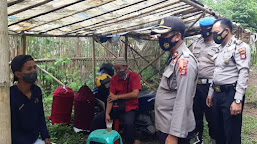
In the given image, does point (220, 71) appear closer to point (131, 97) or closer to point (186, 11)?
point (131, 97)

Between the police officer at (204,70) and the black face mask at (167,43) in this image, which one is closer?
the black face mask at (167,43)

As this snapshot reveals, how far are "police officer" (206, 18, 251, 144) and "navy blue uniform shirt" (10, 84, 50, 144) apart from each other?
2.31m

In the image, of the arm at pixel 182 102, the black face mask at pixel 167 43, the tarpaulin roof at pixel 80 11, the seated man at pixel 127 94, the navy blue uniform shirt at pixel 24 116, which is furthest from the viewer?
the seated man at pixel 127 94

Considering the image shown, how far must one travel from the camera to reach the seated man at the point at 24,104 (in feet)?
8.00

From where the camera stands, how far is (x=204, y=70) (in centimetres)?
376

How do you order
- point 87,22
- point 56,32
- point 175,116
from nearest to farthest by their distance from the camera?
point 175,116 → point 87,22 → point 56,32

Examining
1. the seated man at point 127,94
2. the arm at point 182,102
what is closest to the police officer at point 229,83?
the arm at point 182,102

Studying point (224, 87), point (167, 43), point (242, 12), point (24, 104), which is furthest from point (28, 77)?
point (242, 12)

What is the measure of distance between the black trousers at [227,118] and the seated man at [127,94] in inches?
53.9

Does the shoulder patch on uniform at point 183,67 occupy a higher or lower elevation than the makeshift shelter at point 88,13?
lower

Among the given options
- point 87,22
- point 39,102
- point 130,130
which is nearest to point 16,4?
point 39,102

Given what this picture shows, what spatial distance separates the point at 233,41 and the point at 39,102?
8.64 ft

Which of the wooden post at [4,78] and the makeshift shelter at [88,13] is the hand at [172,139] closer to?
the wooden post at [4,78]

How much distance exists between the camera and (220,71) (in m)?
2.86
